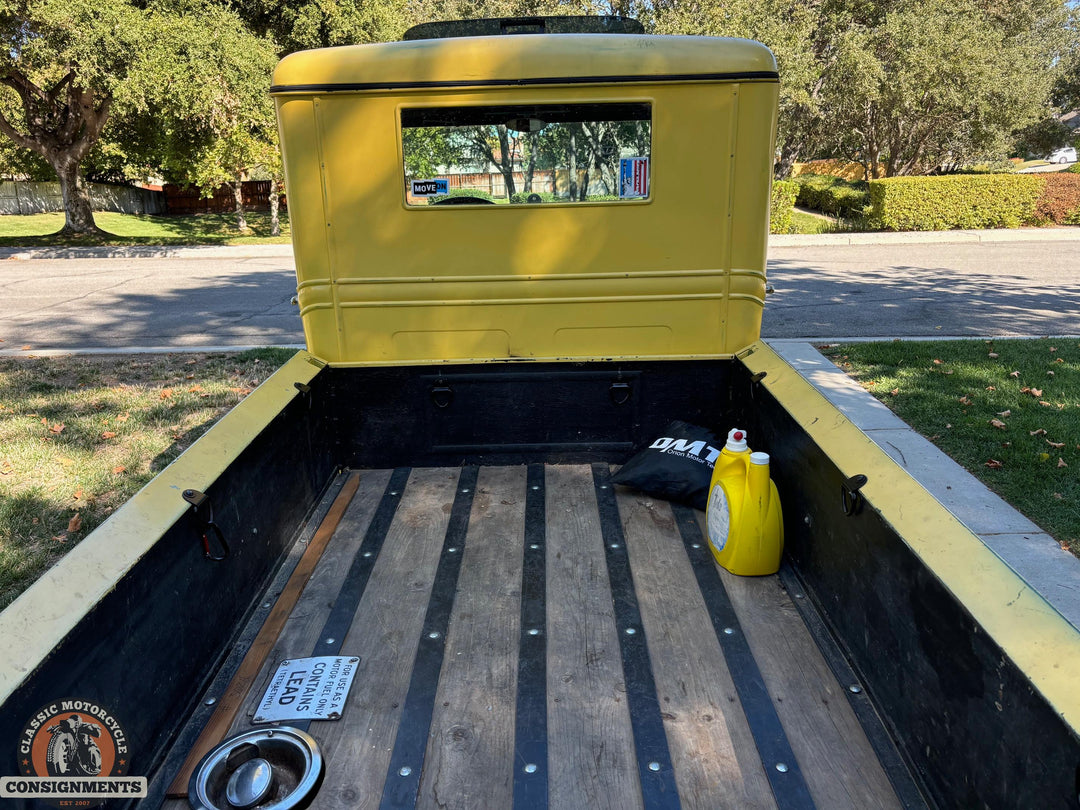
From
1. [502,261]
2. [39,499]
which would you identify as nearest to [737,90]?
[502,261]

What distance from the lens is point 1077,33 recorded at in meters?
33.0

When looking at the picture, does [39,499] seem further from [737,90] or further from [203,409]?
[737,90]

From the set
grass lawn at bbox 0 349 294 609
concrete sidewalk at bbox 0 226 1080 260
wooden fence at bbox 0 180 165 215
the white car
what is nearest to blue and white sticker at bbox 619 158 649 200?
grass lawn at bbox 0 349 294 609

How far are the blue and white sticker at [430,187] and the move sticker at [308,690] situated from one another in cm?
201

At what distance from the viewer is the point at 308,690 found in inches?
90.1

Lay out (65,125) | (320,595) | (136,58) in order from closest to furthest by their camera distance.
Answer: (320,595) < (136,58) < (65,125)

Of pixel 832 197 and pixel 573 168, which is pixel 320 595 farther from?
pixel 832 197

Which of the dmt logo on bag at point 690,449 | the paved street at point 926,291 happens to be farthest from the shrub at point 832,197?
the dmt logo on bag at point 690,449

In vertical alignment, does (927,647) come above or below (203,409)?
above

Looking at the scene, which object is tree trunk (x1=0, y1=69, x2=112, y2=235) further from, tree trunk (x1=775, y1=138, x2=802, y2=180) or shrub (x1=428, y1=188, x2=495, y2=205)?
tree trunk (x1=775, y1=138, x2=802, y2=180)

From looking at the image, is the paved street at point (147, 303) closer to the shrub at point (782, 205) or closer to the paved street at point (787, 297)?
the paved street at point (787, 297)

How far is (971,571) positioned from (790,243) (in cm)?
1610

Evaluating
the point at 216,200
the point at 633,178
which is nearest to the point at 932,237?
the point at 633,178

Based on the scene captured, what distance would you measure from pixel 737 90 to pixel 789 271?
34.2ft
